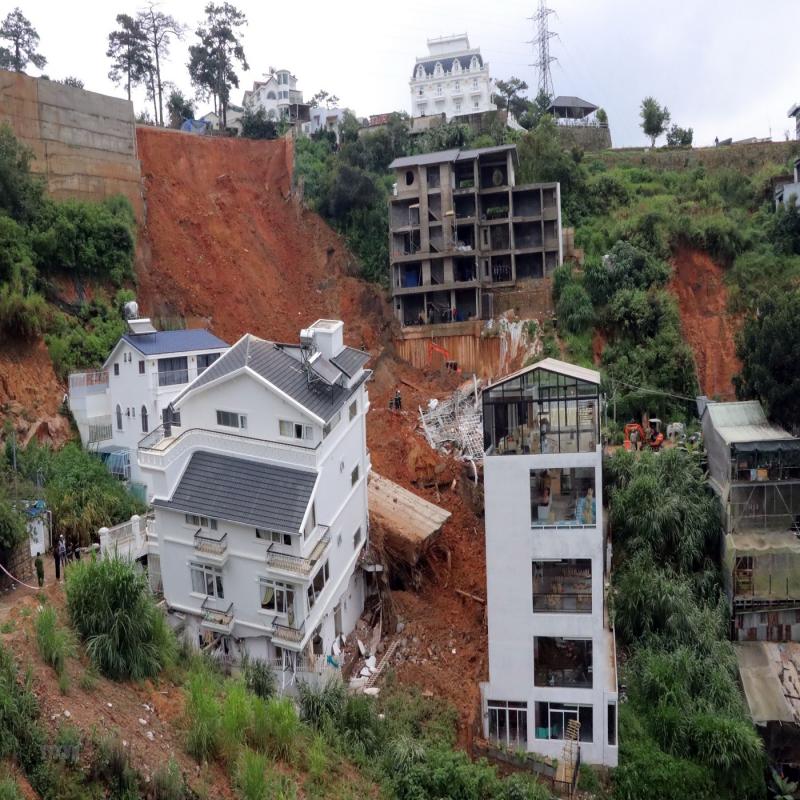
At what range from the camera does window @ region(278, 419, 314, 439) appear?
2011 cm

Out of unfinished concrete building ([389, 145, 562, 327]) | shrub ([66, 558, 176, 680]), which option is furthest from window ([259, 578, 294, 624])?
unfinished concrete building ([389, 145, 562, 327])

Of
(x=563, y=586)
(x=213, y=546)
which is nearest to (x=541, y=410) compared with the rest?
(x=563, y=586)

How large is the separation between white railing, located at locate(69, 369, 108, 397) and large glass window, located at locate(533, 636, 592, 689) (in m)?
17.8

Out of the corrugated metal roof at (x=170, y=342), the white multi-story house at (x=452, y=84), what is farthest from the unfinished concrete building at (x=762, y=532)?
the white multi-story house at (x=452, y=84)

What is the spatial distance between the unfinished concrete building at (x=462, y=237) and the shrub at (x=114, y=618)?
26.6m

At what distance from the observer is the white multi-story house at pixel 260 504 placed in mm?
19109

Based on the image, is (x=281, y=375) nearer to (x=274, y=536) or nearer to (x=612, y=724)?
(x=274, y=536)

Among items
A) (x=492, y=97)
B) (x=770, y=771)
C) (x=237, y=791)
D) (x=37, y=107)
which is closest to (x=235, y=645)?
(x=237, y=791)

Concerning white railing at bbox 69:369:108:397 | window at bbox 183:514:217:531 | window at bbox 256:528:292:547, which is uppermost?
white railing at bbox 69:369:108:397

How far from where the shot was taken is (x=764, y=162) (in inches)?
1879

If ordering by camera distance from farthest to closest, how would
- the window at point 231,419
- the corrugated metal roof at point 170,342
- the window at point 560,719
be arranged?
the corrugated metal roof at point 170,342, the window at point 231,419, the window at point 560,719

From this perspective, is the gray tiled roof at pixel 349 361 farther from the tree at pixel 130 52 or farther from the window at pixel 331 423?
the tree at pixel 130 52

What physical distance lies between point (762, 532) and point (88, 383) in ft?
75.7

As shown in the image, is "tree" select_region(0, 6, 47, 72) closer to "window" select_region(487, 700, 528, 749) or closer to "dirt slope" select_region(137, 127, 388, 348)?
"dirt slope" select_region(137, 127, 388, 348)
